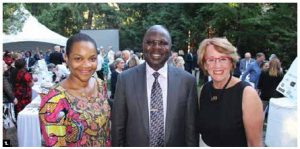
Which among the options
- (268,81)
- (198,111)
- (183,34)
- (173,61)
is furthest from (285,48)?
(198,111)

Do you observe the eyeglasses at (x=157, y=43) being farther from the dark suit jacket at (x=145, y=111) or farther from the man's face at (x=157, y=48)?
the dark suit jacket at (x=145, y=111)

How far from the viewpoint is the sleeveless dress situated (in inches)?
94.7

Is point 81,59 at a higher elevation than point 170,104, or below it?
higher

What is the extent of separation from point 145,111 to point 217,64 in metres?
0.54

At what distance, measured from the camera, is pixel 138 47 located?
1122 inches

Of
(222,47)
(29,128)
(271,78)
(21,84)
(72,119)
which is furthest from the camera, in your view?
(271,78)

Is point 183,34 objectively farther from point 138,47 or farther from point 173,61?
point 173,61

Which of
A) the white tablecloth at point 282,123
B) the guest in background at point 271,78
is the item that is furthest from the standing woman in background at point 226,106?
the guest in background at point 271,78

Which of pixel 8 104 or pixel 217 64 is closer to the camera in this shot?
pixel 217 64

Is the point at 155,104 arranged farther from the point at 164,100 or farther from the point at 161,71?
the point at 161,71

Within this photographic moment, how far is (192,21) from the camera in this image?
73.0ft

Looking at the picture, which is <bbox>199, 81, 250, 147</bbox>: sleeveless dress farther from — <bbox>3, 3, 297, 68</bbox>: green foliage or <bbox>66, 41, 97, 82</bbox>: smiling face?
<bbox>3, 3, 297, 68</bbox>: green foliage

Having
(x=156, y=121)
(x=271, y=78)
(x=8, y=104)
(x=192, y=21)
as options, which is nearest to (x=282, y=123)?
(x=271, y=78)

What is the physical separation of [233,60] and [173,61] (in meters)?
7.35
